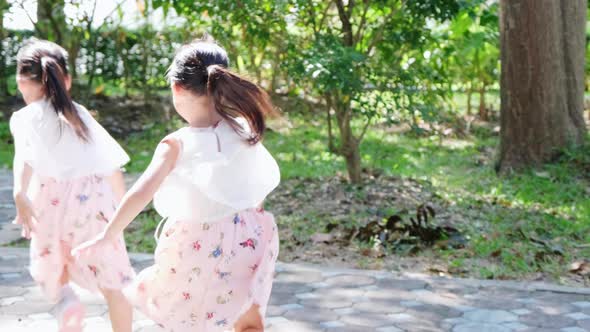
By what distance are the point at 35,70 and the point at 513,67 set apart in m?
5.19

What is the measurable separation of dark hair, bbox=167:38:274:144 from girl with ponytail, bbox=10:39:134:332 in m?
0.98

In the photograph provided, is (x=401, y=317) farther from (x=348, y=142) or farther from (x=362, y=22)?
(x=362, y=22)

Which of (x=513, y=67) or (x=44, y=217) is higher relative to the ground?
(x=513, y=67)

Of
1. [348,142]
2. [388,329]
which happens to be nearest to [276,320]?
[388,329]

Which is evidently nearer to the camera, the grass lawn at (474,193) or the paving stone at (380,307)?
the paving stone at (380,307)

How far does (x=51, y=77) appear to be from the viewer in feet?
13.3

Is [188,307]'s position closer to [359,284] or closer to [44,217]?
[44,217]

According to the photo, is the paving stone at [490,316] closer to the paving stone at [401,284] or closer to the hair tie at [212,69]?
the paving stone at [401,284]

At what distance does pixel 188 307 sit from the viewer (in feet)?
10.5

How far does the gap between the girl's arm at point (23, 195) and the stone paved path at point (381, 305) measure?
2.36 ft

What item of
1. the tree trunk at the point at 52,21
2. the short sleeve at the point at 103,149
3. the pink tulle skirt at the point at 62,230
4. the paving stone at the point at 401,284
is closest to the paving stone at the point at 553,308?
the paving stone at the point at 401,284

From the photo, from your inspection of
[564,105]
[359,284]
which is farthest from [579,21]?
[359,284]

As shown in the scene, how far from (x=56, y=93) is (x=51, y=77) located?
Result: 0.07 m

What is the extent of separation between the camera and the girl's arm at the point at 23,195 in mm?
3891
